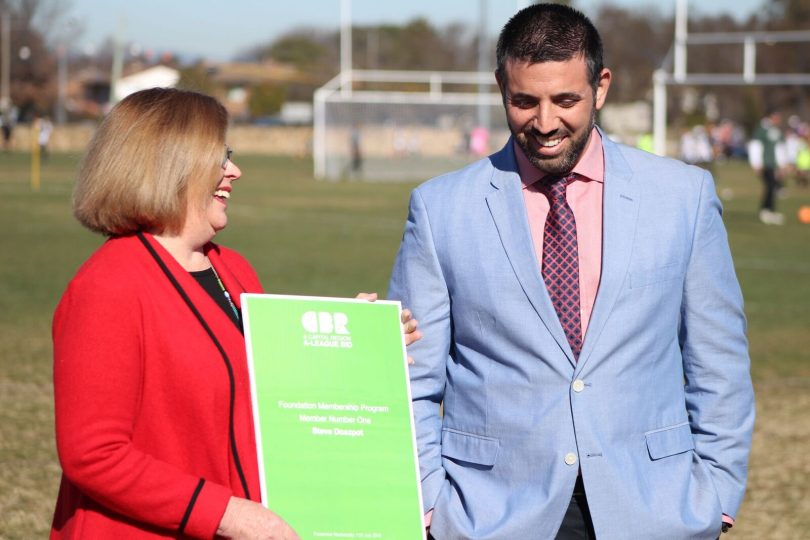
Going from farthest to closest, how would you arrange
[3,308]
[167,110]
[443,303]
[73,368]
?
[3,308]
[443,303]
[167,110]
[73,368]

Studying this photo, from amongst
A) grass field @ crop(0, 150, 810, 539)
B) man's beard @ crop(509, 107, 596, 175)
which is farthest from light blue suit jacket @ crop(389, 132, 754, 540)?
grass field @ crop(0, 150, 810, 539)

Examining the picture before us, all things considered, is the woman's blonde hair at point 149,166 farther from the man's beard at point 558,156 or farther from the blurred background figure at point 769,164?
the blurred background figure at point 769,164

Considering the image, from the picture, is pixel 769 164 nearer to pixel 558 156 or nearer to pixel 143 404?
pixel 558 156

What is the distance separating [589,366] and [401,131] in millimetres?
44295

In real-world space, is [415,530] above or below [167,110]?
below

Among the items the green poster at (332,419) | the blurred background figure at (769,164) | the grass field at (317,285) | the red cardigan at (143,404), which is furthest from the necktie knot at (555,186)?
the blurred background figure at (769,164)

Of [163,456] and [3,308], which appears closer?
[163,456]

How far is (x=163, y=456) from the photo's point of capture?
2.86m

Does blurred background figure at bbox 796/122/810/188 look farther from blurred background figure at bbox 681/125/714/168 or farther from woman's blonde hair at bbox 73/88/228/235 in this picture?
woman's blonde hair at bbox 73/88/228/235

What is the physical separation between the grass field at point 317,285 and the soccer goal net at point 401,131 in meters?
8.00

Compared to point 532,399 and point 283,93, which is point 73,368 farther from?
point 283,93

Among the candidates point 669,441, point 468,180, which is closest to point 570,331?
point 669,441

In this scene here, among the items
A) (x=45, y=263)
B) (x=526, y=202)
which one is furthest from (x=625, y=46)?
(x=526, y=202)

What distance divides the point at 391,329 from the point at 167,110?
0.72 m
